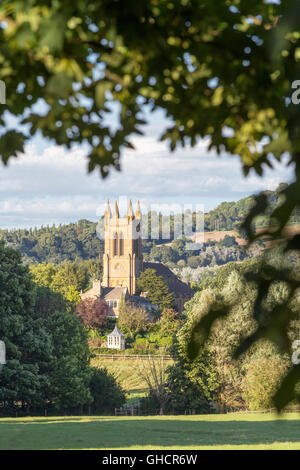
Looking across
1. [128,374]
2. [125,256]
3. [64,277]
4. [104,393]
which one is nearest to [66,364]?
[104,393]

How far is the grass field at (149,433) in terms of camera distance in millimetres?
21469

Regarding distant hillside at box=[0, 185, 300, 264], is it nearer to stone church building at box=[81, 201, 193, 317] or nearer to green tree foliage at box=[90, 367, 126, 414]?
stone church building at box=[81, 201, 193, 317]

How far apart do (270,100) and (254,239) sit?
6.05ft

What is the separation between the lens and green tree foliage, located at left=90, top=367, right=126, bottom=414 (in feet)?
101

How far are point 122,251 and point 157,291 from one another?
24.7 meters

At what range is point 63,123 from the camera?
12.7 feet

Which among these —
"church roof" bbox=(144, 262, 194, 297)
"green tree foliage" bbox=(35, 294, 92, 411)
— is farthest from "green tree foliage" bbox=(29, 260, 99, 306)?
"green tree foliage" bbox=(35, 294, 92, 411)

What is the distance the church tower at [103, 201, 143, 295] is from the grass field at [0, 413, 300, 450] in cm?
6495

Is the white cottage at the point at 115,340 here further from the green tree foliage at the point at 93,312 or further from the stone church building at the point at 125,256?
the stone church building at the point at 125,256

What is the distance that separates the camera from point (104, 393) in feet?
102

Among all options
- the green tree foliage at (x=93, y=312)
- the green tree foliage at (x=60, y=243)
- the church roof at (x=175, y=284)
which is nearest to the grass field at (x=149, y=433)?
the green tree foliage at (x=93, y=312)

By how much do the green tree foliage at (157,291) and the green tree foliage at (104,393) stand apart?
36.7 m

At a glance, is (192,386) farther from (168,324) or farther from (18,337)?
(168,324)
